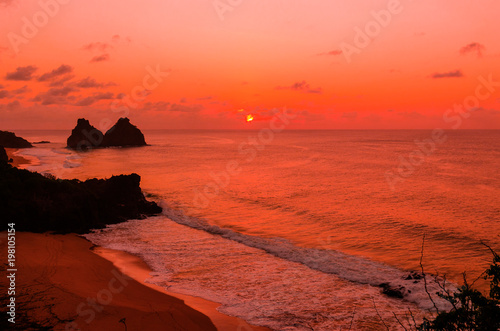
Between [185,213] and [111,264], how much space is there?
12.2 meters

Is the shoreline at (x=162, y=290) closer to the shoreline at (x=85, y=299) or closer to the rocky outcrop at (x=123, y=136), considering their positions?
the shoreline at (x=85, y=299)

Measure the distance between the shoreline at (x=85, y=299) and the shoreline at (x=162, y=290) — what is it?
283mm

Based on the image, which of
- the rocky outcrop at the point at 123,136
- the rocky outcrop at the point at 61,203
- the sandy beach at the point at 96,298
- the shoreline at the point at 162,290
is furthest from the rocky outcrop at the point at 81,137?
the sandy beach at the point at 96,298

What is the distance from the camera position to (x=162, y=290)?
1304 centimetres

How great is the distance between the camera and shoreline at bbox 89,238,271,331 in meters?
10.6

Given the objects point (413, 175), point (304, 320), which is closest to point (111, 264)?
point (304, 320)

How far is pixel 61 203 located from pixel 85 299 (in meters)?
12.2

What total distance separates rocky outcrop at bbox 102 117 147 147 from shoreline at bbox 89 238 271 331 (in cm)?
13078

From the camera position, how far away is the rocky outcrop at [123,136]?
140125 millimetres

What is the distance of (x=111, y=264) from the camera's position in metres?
15.6

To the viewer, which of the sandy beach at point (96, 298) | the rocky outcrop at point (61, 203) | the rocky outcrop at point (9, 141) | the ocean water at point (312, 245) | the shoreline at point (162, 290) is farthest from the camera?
the rocky outcrop at point (9, 141)

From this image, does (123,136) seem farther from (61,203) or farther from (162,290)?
(162,290)

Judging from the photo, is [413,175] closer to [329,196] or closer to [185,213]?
[329,196]

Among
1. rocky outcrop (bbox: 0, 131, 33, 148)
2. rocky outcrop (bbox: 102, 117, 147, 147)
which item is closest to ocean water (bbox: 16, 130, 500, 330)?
rocky outcrop (bbox: 0, 131, 33, 148)
